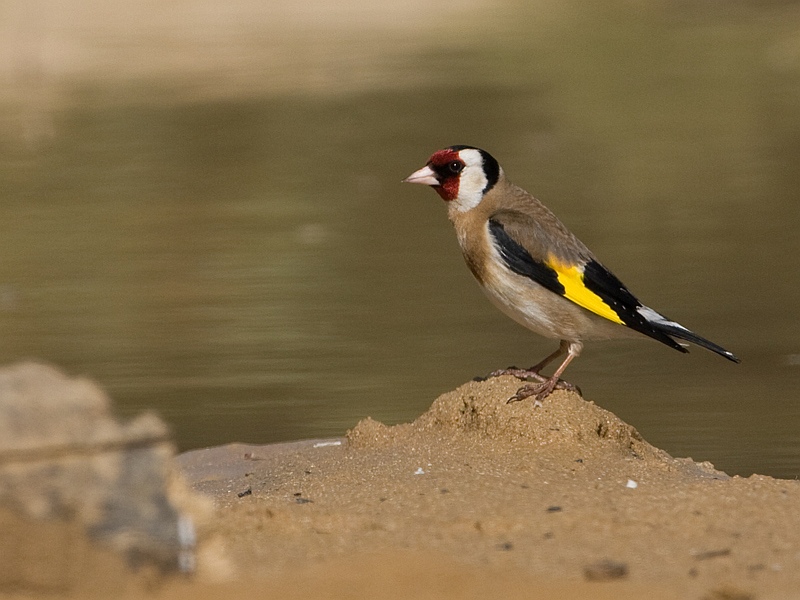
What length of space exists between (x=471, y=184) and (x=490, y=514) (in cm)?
222

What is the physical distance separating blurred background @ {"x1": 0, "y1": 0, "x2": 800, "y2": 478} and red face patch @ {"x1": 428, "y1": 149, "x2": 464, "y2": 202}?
3.72 feet

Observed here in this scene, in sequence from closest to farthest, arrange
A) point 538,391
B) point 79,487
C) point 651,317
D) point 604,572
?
1. point 79,487
2. point 604,572
3. point 538,391
4. point 651,317

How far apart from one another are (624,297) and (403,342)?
8.67 feet

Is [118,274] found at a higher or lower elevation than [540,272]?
lower

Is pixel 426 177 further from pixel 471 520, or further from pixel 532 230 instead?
pixel 471 520

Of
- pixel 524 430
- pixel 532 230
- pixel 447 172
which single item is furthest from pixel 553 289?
pixel 447 172

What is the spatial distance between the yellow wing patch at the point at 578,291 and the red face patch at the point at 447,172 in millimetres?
647

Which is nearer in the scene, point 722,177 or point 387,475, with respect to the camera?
point 387,475

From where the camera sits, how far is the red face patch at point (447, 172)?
723cm

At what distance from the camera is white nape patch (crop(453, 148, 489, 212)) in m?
7.20

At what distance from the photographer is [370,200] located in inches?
563

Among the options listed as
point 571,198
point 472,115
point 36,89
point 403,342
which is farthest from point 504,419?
point 36,89

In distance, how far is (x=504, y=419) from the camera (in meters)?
6.43

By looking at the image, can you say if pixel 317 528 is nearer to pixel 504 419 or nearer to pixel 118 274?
pixel 504 419
